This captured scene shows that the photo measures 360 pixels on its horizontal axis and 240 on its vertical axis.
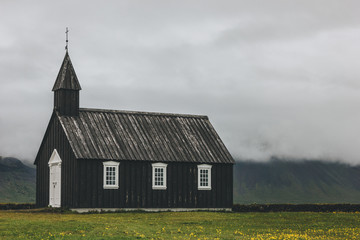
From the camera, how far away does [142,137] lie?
180ft

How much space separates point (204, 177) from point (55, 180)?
1269 centimetres

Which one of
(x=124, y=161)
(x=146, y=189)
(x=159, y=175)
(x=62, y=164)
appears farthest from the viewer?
(x=159, y=175)

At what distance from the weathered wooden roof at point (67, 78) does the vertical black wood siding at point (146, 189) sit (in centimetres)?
756

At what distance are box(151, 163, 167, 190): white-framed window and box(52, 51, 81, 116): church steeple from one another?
812cm

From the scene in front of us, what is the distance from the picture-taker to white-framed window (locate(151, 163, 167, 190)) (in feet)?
174

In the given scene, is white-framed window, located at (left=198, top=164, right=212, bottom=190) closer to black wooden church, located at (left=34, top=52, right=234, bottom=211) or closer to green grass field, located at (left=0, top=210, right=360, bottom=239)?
black wooden church, located at (left=34, top=52, right=234, bottom=211)

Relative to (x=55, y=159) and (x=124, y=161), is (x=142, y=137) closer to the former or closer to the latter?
(x=124, y=161)

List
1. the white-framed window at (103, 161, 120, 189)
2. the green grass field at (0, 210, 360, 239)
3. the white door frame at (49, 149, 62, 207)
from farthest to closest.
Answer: the white door frame at (49, 149, 62, 207)
the white-framed window at (103, 161, 120, 189)
the green grass field at (0, 210, 360, 239)

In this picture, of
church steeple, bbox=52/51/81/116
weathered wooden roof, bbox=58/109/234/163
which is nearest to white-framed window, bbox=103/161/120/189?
weathered wooden roof, bbox=58/109/234/163

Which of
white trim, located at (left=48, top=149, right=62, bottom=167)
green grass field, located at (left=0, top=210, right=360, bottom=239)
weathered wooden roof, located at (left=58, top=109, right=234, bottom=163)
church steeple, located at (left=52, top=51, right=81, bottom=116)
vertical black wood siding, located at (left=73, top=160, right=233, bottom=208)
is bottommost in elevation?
green grass field, located at (left=0, top=210, right=360, bottom=239)

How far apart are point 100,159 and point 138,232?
18.6 meters

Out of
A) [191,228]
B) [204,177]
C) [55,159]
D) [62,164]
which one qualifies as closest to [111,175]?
[62,164]

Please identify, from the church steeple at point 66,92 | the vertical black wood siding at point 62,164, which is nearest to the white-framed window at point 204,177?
the vertical black wood siding at point 62,164

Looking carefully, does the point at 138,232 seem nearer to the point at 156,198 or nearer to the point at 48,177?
the point at 156,198
